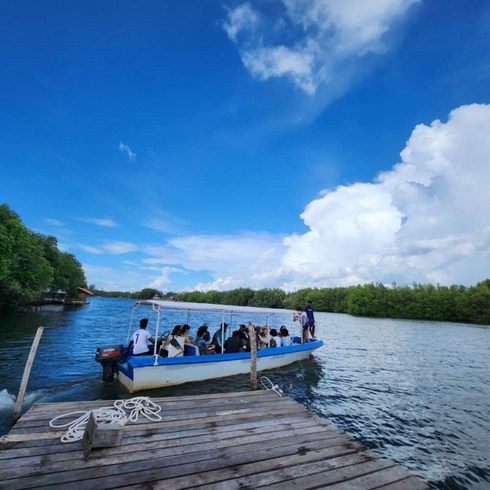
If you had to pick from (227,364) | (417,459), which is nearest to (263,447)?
(417,459)

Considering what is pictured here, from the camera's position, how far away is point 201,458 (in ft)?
16.3

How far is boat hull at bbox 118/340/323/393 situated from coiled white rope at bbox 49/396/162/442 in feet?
14.1

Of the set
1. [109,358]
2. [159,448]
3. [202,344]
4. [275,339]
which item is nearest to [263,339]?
[275,339]

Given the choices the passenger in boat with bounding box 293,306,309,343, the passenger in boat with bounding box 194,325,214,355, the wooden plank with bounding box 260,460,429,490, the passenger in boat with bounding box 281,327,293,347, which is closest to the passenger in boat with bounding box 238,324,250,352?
the passenger in boat with bounding box 194,325,214,355

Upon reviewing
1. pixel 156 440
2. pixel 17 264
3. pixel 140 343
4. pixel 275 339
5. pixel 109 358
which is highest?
pixel 17 264

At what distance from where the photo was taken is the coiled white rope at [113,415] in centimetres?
552

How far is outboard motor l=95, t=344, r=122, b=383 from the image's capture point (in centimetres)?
1210

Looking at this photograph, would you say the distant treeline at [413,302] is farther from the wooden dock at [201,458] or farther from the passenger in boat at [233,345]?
the wooden dock at [201,458]

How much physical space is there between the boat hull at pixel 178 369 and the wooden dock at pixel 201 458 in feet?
15.4

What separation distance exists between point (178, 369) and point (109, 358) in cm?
277

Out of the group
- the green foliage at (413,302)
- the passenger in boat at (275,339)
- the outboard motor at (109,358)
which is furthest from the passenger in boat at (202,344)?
the green foliage at (413,302)

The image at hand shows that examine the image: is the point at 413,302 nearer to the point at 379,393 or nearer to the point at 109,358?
the point at 379,393

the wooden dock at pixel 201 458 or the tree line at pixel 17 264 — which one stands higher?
the tree line at pixel 17 264

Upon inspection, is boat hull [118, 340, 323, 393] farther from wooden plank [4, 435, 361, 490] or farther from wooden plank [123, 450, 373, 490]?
wooden plank [123, 450, 373, 490]
